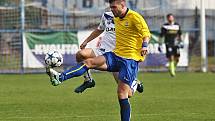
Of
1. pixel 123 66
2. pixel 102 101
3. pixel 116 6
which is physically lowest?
pixel 102 101

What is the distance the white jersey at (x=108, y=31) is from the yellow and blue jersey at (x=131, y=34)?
202cm

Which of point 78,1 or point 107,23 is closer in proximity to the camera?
point 107,23

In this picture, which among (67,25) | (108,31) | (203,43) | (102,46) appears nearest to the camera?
(108,31)

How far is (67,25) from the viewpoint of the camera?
29.0 meters

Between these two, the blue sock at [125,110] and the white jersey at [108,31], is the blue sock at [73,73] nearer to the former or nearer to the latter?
the blue sock at [125,110]

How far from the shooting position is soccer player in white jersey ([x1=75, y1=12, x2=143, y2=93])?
42.4ft

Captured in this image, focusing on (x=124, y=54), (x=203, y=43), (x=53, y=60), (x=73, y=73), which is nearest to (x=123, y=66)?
(x=124, y=54)

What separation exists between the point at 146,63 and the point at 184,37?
194cm

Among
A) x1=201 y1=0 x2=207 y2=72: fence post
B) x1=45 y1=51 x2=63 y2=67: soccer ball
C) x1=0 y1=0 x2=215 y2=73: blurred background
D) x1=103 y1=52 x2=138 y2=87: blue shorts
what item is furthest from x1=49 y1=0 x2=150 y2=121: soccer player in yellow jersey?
x1=201 y1=0 x2=207 y2=72: fence post

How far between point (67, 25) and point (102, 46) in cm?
1451

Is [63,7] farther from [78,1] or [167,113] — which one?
[167,113]

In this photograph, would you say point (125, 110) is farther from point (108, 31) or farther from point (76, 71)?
point (108, 31)

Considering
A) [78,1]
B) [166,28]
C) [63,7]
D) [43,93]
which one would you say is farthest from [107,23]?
[78,1]

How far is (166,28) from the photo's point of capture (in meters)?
25.0
